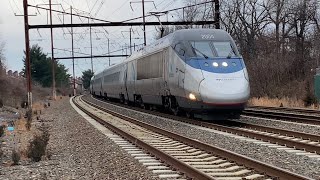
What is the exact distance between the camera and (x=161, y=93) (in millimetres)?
22062

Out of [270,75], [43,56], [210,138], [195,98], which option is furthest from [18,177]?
[43,56]

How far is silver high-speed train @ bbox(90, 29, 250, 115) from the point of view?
56.4 ft

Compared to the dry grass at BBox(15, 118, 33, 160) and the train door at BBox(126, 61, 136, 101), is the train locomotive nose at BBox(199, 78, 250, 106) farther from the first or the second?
the train door at BBox(126, 61, 136, 101)

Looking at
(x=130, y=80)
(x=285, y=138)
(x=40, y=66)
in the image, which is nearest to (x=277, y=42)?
(x=130, y=80)

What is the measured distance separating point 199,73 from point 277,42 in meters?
34.3

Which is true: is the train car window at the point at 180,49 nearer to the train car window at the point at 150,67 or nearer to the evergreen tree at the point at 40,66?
the train car window at the point at 150,67

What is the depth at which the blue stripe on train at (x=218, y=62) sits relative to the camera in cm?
1770

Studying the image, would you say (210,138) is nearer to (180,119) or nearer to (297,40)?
(180,119)

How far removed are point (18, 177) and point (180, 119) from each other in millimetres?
11876

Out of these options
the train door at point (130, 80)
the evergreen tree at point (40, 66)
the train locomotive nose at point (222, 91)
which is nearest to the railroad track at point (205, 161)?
the train locomotive nose at point (222, 91)

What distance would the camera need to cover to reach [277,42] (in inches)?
1964

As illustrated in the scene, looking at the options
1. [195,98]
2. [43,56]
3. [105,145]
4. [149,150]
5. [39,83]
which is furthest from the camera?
[39,83]

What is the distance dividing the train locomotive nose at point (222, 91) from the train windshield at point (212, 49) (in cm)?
147

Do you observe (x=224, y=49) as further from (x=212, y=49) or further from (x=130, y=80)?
(x=130, y=80)
